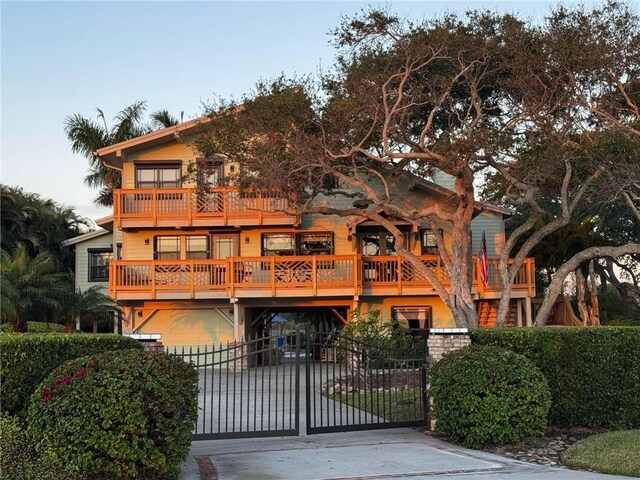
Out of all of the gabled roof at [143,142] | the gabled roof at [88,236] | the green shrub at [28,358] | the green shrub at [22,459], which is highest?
the gabled roof at [143,142]

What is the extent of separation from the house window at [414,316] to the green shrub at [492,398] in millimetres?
18048

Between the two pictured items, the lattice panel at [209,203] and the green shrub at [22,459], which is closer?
the green shrub at [22,459]

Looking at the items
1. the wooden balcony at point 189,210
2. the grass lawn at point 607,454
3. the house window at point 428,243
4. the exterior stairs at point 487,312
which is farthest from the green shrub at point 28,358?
the exterior stairs at point 487,312

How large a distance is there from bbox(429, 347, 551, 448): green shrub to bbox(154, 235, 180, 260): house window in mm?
19786

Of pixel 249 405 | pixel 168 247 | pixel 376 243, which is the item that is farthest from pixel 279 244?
pixel 249 405

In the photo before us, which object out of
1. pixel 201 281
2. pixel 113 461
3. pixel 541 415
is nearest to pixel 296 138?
pixel 201 281

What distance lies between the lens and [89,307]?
31719 mm

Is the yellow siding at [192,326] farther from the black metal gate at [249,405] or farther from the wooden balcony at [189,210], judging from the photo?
the black metal gate at [249,405]

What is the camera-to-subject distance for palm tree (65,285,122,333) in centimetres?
3111

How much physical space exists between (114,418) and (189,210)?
20.5m

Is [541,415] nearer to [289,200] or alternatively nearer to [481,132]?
[481,132]

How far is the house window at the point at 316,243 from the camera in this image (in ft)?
101

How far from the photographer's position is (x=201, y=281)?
94.9 ft

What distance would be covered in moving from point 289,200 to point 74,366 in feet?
54.1
